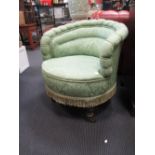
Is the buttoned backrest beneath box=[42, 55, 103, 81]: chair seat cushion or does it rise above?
above

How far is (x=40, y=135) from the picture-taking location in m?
1.21

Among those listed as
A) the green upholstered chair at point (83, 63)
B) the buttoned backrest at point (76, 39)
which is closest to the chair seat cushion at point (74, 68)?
the green upholstered chair at point (83, 63)

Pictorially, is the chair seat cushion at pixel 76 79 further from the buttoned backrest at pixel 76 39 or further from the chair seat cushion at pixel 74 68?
the buttoned backrest at pixel 76 39

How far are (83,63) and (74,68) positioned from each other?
5.0 inches

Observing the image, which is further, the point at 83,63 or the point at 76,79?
the point at 83,63

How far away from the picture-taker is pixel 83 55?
1.58 metres

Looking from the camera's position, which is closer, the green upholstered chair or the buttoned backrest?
the green upholstered chair

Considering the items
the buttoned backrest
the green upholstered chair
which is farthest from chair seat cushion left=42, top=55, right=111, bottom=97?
the buttoned backrest

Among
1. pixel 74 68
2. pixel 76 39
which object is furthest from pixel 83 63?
pixel 76 39

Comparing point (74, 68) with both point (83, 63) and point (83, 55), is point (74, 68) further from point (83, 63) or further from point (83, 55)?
point (83, 55)

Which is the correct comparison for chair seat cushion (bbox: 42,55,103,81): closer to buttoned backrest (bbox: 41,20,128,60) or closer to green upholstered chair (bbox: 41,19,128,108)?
green upholstered chair (bbox: 41,19,128,108)

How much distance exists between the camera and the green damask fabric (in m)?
1.10
